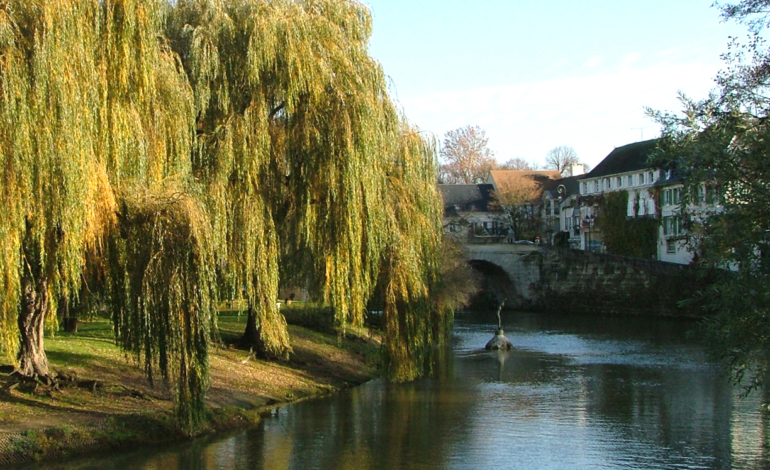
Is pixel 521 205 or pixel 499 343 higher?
pixel 521 205

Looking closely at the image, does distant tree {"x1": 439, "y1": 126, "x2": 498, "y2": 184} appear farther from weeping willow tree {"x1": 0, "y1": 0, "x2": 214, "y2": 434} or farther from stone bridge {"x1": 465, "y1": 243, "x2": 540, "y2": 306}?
weeping willow tree {"x1": 0, "y1": 0, "x2": 214, "y2": 434}

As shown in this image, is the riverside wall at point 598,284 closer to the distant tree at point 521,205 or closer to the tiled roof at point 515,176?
the distant tree at point 521,205

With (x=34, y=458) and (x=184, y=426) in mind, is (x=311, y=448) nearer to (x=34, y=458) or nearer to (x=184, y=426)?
(x=184, y=426)

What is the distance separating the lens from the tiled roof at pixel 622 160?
68.0 m

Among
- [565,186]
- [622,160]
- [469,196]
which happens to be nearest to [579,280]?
[622,160]

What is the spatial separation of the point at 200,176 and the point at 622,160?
58500mm

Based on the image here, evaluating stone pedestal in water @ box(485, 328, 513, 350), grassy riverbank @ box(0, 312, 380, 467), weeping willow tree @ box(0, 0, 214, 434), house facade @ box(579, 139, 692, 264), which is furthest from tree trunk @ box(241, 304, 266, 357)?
house facade @ box(579, 139, 692, 264)

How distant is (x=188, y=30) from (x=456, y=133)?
247 ft

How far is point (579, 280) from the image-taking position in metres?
62.3

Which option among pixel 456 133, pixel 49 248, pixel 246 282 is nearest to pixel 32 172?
pixel 49 248

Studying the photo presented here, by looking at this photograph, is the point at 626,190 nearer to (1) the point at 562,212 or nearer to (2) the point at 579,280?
(2) the point at 579,280

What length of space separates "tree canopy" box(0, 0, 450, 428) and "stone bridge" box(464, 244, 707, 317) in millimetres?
32322

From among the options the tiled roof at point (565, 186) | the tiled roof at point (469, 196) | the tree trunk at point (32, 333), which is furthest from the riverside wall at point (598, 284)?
the tree trunk at point (32, 333)

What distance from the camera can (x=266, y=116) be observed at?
1892 centimetres
